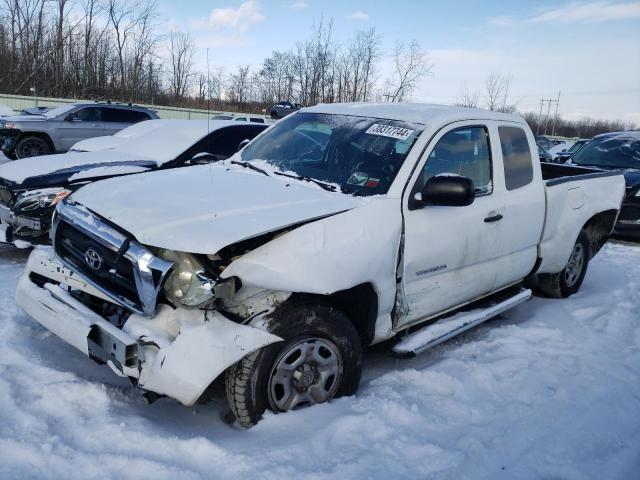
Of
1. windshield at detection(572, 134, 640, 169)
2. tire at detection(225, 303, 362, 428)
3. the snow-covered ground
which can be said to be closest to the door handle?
the snow-covered ground

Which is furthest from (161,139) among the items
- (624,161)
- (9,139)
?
(624,161)

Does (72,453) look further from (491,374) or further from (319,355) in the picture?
(491,374)

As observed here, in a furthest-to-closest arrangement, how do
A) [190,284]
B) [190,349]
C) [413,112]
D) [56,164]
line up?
[56,164]
[413,112]
[190,284]
[190,349]

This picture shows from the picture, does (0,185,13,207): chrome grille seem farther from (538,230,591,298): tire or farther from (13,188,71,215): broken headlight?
(538,230,591,298): tire

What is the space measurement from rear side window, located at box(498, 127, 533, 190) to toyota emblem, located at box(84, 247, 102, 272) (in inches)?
117

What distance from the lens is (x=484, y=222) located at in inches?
152

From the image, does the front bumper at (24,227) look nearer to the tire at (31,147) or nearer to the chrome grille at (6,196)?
the chrome grille at (6,196)

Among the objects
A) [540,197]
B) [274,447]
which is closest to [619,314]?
[540,197]

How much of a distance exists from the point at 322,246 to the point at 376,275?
0.46 m

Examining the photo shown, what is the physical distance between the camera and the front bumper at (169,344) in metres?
2.50

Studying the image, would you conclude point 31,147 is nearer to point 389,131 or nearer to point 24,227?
point 24,227

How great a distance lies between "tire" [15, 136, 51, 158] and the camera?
505 inches

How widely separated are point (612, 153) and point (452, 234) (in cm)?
852

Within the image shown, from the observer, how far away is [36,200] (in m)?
5.23
